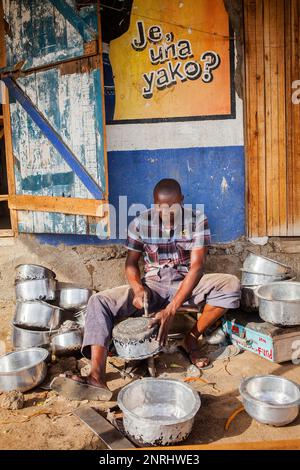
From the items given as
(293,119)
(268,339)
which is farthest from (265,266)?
(293,119)

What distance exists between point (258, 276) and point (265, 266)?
0.37 ft

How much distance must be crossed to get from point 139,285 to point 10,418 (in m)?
1.43

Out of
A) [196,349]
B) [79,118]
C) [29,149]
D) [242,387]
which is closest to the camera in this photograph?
[242,387]

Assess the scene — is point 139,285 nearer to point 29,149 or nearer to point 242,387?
point 242,387

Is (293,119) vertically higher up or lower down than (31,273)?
higher up

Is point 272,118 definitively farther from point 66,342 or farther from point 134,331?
point 66,342

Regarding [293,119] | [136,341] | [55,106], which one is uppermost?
[55,106]

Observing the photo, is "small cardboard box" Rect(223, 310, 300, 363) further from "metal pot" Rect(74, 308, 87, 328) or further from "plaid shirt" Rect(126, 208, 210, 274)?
"metal pot" Rect(74, 308, 87, 328)

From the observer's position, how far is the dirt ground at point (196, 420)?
302cm

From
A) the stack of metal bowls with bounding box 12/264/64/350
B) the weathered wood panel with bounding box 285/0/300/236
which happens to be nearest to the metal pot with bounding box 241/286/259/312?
the weathered wood panel with bounding box 285/0/300/236

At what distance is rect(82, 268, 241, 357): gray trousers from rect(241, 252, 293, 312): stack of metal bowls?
26 centimetres

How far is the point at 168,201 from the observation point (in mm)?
4004

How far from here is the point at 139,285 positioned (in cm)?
410

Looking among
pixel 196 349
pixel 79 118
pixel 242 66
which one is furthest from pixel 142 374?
pixel 242 66
